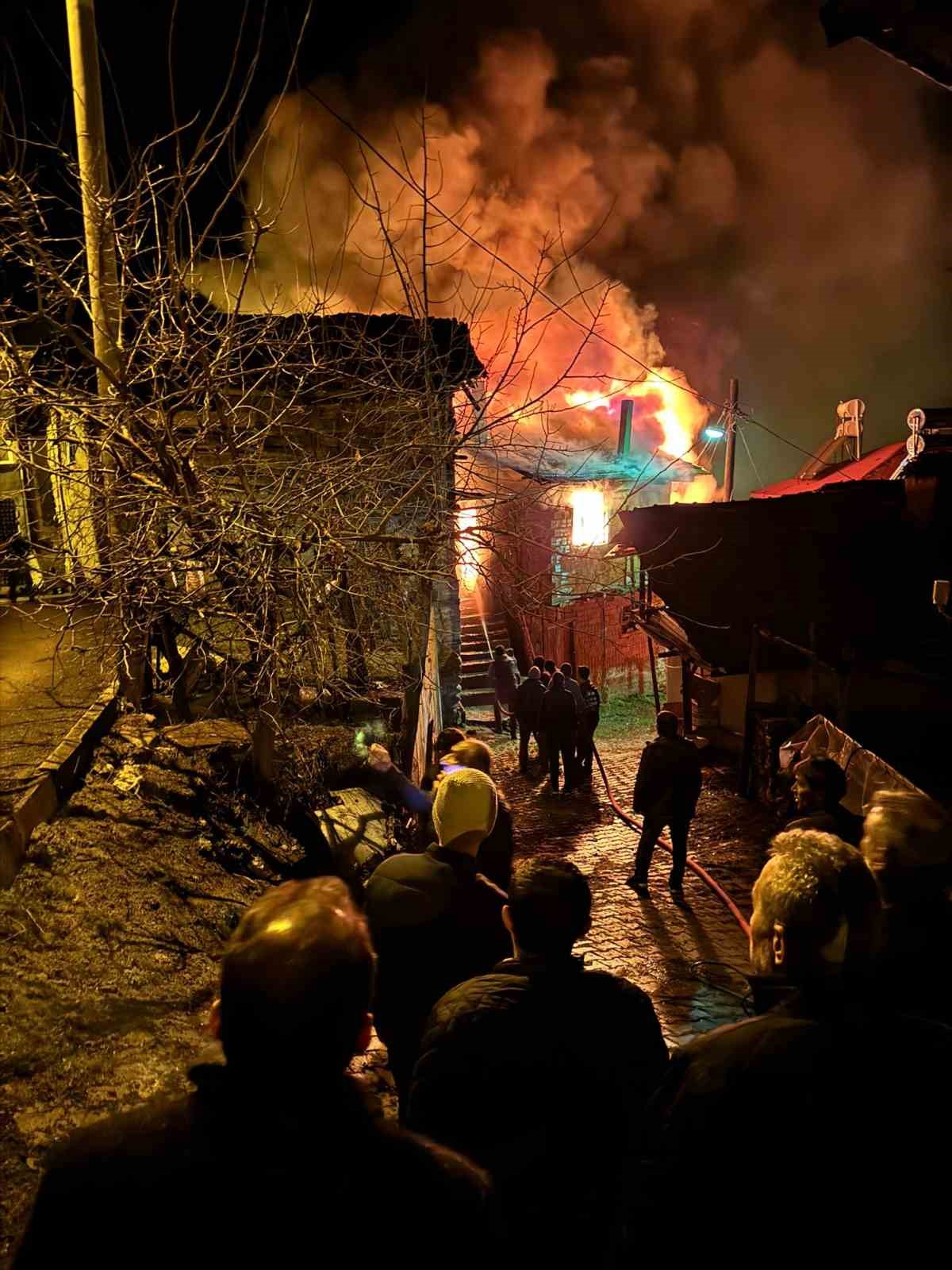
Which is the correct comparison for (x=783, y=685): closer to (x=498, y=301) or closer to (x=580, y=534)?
(x=580, y=534)

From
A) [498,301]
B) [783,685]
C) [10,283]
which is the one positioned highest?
[498,301]

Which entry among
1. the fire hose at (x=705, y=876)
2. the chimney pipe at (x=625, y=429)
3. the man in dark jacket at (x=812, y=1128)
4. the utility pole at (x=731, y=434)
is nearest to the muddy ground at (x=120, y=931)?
the man in dark jacket at (x=812, y=1128)

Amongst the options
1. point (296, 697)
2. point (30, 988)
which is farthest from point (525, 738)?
point (30, 988)

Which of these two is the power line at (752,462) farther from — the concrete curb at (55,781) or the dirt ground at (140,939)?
the concrete curb at (55,781)

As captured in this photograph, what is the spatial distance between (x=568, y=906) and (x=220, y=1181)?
120 centimetres

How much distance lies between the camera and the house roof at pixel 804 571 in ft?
35.0

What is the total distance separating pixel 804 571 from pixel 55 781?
34.7 feet

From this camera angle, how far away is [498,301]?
25.6 m

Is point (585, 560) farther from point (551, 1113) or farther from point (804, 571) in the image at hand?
point (551, 1113)

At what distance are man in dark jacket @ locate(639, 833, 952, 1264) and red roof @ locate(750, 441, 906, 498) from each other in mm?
16377

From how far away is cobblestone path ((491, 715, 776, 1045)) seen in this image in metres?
5.76

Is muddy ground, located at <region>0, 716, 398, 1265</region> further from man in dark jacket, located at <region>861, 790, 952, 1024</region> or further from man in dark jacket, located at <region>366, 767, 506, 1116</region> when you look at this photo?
man in dark jacket, located at <region>861, 790, 952, 1024</region>

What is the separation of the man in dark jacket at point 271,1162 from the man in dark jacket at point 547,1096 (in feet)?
1.91

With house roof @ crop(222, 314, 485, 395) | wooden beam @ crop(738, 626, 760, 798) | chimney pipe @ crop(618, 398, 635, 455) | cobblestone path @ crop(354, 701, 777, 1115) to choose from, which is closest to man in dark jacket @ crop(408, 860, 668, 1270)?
cobblestone path @ crop(354, 701, 777, 1115)
